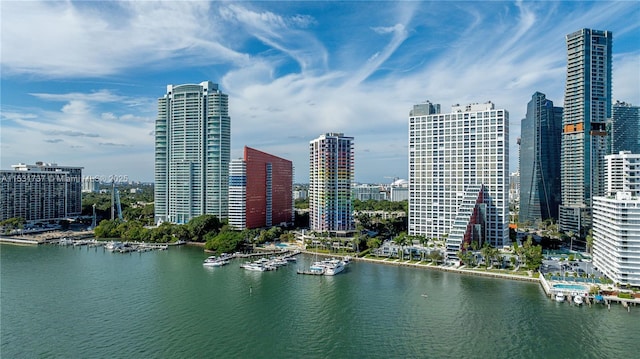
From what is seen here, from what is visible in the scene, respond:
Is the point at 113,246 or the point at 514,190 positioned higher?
the point at 514,190

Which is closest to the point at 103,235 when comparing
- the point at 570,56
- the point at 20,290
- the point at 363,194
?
the point at 20,290

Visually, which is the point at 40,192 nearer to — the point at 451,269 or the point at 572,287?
the point at 451,269

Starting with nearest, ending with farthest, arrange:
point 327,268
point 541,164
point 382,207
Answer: point 327,268 → point 541,164 → point 382,207

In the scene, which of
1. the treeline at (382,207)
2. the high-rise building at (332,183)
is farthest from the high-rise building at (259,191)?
the treeline at (382,207)

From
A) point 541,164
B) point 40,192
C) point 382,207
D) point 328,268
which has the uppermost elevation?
point 541,164

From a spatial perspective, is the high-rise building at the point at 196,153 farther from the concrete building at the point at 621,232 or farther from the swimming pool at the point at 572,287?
the concrete building at the point at 621,232

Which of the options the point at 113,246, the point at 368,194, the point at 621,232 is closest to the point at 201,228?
the point at 113,246
